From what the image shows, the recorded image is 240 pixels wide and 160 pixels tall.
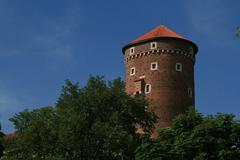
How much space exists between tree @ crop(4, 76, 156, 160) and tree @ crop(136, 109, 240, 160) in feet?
5.69

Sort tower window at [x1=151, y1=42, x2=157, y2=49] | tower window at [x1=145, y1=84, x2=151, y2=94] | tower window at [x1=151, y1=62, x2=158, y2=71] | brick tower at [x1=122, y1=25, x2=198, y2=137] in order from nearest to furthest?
1. brick tower at [x1=122, y1=25, x2=198, y2=137]
2. tower window at [x1=145, y1=84, x2=151, y2=94]
3. tower window at [x1=151, y1=62, x2=158, y2=71]
4. tower window at [x1=151, y1=42, x2=157, y2=49]

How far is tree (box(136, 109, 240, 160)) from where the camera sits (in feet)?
91.0

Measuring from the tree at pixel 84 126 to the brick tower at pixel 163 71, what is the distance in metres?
14.6

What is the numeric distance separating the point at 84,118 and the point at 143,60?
66.7 ft

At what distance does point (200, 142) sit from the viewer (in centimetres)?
2834

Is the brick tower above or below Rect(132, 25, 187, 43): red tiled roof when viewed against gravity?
below

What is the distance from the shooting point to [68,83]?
32.9m

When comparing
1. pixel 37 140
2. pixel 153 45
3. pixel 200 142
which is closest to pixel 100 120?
pixel 37 140

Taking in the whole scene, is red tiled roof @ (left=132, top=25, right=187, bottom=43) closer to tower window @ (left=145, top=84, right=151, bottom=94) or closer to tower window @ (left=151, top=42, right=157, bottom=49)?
tower window @ (left=151, top=42, right=157, bottom=49)

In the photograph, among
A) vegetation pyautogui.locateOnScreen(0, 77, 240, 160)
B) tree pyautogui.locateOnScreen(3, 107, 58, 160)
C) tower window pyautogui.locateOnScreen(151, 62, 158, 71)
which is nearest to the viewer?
vegetation pyautogui.locateOnScreen(0, 77, 240, 160)

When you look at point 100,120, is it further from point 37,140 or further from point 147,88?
point 147,88

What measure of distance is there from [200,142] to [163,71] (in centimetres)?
2120

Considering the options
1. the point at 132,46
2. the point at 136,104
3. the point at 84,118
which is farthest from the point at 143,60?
the point at 84,118

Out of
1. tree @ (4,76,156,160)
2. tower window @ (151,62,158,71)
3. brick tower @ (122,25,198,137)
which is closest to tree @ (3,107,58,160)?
tree @ (4,76,156,160)
